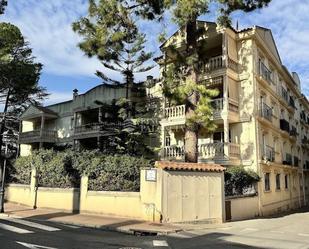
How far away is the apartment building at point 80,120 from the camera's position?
28.6 meters

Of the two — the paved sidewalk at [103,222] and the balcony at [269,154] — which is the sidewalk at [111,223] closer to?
the paved sidewalk at [103,222]

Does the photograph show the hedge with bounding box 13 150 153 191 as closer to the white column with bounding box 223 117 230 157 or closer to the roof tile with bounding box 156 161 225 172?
the roof tile with bounding box 156 161 225 172

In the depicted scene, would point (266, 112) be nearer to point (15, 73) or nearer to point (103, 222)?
point (103, 222)

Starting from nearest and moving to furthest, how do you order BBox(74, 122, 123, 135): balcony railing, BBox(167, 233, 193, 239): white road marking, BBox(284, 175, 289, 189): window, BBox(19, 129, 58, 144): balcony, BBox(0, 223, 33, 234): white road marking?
BBox(167, 233, 193, 239): white road marking → BBox(0, 223, 33, 234): white road marking → BBox(74, 122, 123, 135): balcony railing → BBox(284, 175, 289, 189): window → BBox(19, 129, 58, 144): balcony

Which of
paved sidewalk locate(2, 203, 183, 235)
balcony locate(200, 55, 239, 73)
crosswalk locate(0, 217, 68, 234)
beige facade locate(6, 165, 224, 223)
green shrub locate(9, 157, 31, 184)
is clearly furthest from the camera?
green shrub locate(9, 157, 31, 184)

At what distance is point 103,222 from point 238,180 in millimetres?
8237

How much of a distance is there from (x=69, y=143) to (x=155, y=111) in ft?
37.1

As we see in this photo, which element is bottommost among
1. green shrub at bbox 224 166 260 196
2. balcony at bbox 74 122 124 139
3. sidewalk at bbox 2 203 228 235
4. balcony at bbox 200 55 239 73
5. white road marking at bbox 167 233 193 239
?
white road marking at bbox 167 233 193 239

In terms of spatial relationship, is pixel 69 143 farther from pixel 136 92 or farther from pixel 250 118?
pixel 250 118

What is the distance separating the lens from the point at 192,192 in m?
16.8

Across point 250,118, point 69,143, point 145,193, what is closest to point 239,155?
point 250,118

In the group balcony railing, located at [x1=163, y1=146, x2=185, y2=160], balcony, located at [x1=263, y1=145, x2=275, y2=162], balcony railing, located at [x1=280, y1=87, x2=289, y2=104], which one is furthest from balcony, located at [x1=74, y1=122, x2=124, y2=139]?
→ balcony railing, located at [x1=280, y1=87, x2=289, y2=104]

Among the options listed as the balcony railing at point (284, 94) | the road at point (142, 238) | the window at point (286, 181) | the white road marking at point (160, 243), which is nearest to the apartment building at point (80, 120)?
the balcony railing at point (284, 94)

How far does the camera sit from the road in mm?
11055
